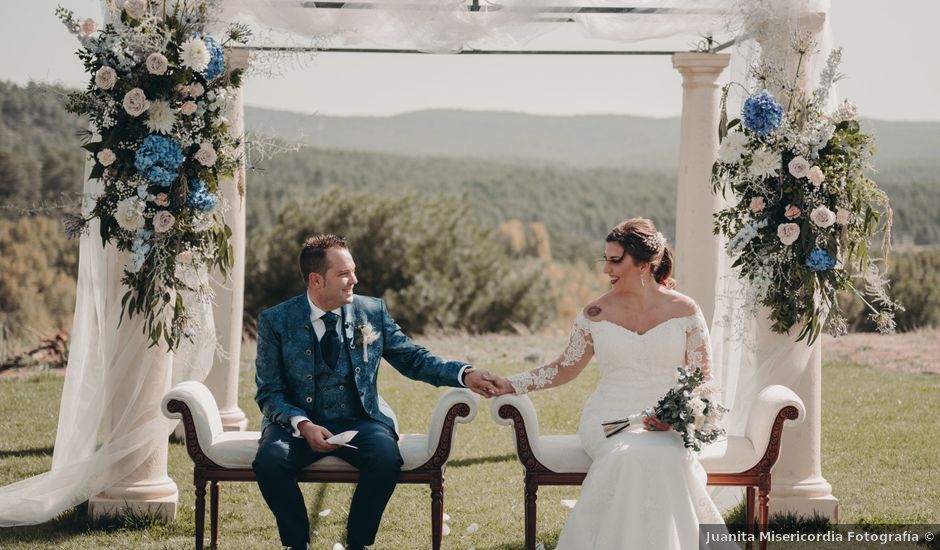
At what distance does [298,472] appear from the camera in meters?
5.09

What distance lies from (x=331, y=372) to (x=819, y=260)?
2.39 metres

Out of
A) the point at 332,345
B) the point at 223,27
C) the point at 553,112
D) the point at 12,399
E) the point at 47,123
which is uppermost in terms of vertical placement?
the point at 553,112

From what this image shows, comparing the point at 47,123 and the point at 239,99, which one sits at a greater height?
the point at 47,123

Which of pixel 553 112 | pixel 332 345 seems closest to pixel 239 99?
pixel 332 345

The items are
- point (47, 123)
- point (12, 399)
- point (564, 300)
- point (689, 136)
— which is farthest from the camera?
point (47, 123)

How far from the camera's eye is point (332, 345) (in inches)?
211

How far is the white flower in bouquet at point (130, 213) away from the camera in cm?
535

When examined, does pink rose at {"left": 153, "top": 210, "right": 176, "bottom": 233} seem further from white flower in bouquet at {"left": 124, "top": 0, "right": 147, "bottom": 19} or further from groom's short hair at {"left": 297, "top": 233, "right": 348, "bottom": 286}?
white flower in bouquet at {"left": 124, "top": 0, "right": 147, "bottom": 19}

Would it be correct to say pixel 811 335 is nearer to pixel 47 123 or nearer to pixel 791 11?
pixel 791 11

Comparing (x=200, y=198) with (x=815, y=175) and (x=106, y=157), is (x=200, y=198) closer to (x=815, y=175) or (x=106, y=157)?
(x=106, y=157)

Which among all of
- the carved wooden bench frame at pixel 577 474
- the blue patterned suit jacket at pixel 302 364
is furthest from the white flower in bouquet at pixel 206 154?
the carved wooden bench frame at pixel 577 474

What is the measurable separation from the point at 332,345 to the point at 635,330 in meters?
1.44

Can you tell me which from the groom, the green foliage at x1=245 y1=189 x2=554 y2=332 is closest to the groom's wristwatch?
the groom

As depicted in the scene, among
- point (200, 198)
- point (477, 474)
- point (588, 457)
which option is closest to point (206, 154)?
point (200, 198)
